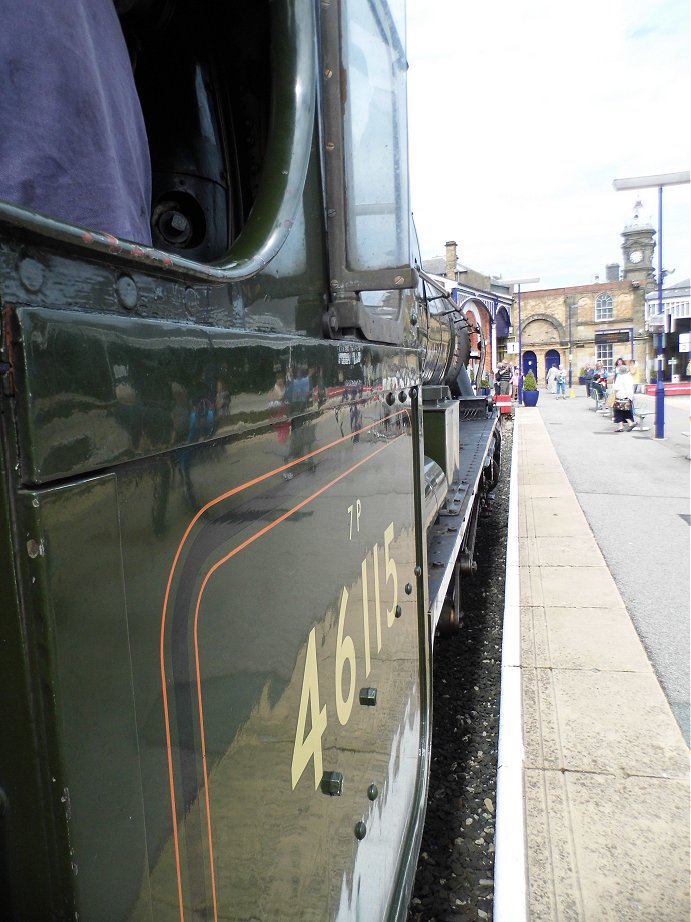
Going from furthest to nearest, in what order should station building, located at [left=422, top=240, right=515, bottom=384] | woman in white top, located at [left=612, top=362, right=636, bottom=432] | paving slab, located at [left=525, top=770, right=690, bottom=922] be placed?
1. woman in white top, located at [left=612, top=362, right=636, bottom=432]
2. station building, located at [left=422, top=240, right=515, bottom=384]
3. paving slab, located at [left=525, top=770, right=690, bottom=922]

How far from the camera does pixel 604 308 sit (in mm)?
51875

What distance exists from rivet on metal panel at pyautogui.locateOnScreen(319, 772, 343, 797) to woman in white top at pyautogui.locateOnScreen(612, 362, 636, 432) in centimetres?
1645

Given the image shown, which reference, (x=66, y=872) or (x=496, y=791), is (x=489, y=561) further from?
(x=66, y=872)

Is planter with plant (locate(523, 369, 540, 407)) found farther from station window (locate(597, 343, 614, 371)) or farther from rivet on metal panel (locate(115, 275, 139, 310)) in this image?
station window (locate(597, 343, 614, 371))

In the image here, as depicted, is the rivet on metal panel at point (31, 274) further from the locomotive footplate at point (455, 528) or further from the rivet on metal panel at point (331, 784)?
the locomotive footplate at point (455, 528)

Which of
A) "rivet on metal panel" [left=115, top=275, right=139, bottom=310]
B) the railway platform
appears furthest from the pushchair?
"rivet on metal panel" [left=115, top=275, right=139, bottom=310]

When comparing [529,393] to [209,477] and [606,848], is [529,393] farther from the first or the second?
[209,477]

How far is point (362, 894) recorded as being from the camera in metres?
1.60

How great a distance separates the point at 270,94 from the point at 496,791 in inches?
113

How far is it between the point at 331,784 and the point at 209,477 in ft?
2.58

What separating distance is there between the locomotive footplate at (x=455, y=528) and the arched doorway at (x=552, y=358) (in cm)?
4800

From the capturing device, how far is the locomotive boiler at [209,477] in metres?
0.60

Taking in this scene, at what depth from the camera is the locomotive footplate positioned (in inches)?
130

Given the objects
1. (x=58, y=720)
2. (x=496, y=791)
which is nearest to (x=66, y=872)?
(x=58, y=720)
